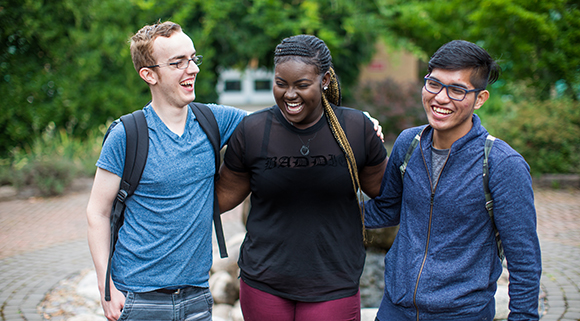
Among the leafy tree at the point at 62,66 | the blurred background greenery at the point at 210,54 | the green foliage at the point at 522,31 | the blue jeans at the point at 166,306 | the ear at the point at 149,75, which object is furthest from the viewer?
the leafy tree at the point at 62,66

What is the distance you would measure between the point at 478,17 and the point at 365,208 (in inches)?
334

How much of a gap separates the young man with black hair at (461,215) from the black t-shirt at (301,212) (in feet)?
1.02

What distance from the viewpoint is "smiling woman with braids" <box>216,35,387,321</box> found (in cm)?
229

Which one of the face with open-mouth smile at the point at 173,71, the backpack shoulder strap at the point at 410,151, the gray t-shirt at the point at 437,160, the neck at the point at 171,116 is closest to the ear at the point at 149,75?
the face with open-mouth smile at the point at 173,71

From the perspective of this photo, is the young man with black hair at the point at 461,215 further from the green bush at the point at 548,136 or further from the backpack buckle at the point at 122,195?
the green bush at the point at 548,136

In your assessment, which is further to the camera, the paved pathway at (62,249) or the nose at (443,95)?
the paved pathway at (62,249)

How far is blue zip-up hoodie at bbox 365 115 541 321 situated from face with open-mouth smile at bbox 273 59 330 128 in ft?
1.80

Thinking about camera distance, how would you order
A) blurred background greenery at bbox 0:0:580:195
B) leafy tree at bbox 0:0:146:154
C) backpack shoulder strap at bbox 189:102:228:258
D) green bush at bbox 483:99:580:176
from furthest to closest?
1. leafy tree at bbox 0:0:146:154
2. blurred background greenery at bbox 0:0:580:195
3. green bush at bbox 483:99:580:176
4. backpack shoulder strap at bbox 189:102:228:258

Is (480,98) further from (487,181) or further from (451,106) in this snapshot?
(487,181)

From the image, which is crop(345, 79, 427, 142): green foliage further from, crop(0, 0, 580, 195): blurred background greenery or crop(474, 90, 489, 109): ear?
crop(474, 90, 489, 109): ear

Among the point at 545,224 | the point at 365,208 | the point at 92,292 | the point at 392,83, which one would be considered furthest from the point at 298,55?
the point at 392,83

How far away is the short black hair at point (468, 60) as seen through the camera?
6.57ft

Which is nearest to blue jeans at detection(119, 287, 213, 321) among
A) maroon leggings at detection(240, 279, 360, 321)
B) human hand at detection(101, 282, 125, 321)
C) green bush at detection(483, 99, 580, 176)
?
human hand at detection(101, 282, 125, 321)

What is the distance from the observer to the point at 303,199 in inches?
91.0
